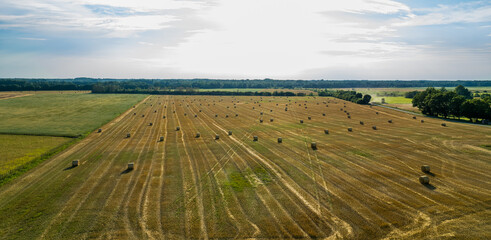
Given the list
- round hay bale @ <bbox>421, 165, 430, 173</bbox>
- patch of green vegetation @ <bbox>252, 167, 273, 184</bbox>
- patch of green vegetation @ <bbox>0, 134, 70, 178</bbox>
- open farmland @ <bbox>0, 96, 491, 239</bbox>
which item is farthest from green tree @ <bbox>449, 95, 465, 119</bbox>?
patch of green vegetation @ <bbox>0, 134, 70, 178</bbox>

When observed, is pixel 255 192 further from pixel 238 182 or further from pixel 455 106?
pixel 455 106

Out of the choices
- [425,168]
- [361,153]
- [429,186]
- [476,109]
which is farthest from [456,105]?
[429,186]

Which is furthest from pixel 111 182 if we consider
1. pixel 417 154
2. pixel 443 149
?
pixel 443 149

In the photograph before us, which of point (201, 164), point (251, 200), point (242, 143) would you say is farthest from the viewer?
point (242, 143)

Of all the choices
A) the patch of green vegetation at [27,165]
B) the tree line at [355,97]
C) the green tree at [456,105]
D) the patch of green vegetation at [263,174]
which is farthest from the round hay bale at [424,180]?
the tree line at [355,97]

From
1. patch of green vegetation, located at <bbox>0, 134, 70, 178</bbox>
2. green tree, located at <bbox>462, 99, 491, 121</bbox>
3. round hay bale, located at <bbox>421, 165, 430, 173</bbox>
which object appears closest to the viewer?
round hay bale, located at <bbox>421, 165, 430, 173</bbox>

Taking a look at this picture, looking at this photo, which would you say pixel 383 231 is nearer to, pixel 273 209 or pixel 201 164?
pixel 273 209

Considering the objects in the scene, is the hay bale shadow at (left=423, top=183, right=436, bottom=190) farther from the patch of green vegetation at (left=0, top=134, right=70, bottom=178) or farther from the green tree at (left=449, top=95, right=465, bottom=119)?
the green tree at (left=449, top=95, right=465, bottom=119)
